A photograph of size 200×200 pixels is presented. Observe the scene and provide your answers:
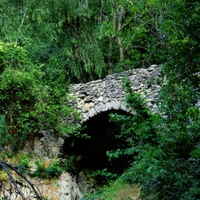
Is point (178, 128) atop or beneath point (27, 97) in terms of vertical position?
beneath

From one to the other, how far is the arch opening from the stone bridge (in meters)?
0.16

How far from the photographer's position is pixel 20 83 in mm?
6098

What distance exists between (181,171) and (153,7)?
27.2 feet

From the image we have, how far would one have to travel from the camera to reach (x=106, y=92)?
6.42m

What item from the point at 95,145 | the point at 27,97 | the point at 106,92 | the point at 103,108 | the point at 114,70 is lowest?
the point at 95,145

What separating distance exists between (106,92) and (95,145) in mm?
2697

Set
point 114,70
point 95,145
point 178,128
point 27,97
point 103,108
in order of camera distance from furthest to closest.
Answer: point 114,70 < point 95,145 < point 103,108 < point 27,97 < point 178,128

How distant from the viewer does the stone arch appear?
621 centimetres

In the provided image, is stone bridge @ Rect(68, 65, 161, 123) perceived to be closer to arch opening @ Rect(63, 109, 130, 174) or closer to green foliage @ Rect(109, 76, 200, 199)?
arch opening @ Rect(63, 109, 130, 174)

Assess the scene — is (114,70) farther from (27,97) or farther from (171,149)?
(171,149)

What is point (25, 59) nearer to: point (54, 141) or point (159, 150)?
point (54, 141)

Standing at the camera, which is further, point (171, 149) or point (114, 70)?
point (114, 70)

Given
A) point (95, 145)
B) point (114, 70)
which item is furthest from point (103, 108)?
point (114, 70)

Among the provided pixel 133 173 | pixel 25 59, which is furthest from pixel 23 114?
pixel 133 173
